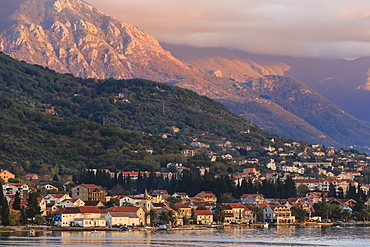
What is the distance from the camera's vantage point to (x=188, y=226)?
13312 centimetres

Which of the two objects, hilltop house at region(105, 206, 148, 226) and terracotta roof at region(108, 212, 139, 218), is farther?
terracotta roof at region(108, 212, 139, 218)

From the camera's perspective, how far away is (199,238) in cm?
10700

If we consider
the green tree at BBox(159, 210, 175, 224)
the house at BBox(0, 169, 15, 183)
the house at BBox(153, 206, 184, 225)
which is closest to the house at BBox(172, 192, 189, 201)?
the house at BBox(153, 206, 184, 225)

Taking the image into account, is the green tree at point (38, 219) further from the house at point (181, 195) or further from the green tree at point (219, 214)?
the house at point (181, 195)

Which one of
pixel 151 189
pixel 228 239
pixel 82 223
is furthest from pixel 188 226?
pixel 151 189

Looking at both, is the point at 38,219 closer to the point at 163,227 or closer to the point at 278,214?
the point at 163,227

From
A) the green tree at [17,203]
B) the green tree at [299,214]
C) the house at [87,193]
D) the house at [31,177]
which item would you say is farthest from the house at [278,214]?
the house at [31,177]

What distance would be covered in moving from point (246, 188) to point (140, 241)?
67748 millimetres

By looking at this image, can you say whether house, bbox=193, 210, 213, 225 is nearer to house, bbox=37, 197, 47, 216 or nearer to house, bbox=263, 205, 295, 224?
house, bbox=263, 205, 295, 224

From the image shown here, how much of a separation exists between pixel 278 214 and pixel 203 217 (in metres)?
15.1

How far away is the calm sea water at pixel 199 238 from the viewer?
98.3 metres

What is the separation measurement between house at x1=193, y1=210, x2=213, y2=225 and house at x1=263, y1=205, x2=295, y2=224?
12.5 m

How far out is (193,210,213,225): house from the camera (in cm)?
13938

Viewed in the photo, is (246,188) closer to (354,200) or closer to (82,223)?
(354,200)
